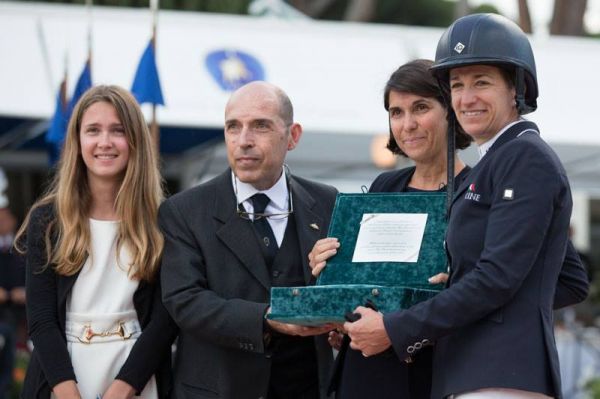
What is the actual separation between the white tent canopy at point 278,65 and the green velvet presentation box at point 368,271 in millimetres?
5147

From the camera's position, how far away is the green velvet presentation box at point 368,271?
11.5 feet

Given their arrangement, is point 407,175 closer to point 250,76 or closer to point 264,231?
point 264,231

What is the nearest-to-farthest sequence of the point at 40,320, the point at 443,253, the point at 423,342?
the point at 423,342
the point at 443,253
the point at 40,320

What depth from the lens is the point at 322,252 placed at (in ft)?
12.5

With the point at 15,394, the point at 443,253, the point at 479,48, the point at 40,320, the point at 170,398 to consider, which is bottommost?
the point at 15,394

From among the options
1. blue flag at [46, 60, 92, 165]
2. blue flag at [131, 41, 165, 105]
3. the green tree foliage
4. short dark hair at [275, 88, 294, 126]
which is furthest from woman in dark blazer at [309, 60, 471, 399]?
the green tree foliage

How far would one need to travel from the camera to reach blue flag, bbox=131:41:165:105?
619cm

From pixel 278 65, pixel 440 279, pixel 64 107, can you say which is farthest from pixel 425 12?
pixel 440 279

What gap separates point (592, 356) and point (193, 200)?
7.31 metres

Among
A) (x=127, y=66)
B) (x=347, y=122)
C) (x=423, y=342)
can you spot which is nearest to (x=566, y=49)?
(x=347, y=122)

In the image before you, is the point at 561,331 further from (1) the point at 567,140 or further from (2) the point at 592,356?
(1) the point at 567,140

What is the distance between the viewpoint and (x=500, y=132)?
3.33 m

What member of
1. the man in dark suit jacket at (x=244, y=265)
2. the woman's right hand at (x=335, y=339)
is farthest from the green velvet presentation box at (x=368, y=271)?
the woman's right hand at (x=335, y=339)

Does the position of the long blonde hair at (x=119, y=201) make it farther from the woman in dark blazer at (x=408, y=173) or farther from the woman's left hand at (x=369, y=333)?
the woman's left hand at (x=369, y=333)
